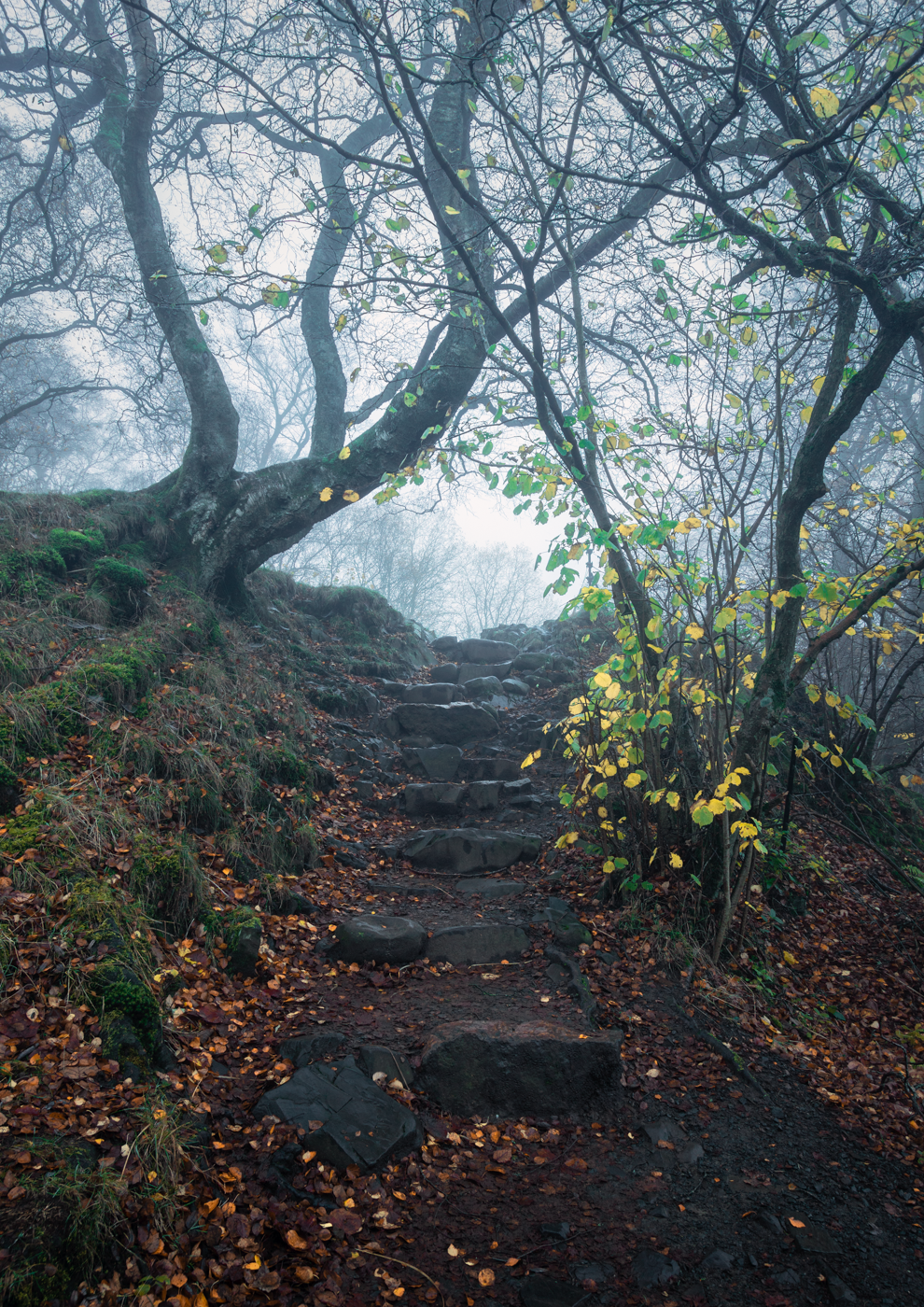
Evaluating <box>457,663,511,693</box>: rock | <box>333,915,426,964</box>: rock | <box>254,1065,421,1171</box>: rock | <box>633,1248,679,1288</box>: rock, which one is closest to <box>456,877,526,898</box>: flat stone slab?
<box>333,915,426,964</box>: rock

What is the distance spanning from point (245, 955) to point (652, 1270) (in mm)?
2119

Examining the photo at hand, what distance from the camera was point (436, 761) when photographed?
6605mm

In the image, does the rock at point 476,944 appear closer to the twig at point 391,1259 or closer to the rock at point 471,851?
the rock at point 471,851

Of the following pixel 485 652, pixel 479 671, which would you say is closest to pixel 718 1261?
pixel 479 671

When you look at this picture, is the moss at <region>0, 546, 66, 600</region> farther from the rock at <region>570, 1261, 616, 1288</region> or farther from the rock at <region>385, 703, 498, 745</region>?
the rock at <region>570, 1261, 616, 1288</region>

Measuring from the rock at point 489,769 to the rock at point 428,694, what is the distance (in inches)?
65.8

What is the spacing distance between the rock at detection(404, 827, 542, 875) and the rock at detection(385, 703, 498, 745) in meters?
2.53

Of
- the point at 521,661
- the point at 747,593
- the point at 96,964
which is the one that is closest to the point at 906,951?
the point at 747,593

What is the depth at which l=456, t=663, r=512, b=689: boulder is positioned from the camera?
9.90m

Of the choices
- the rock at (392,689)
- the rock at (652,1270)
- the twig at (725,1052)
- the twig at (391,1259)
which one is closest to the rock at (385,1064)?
the twig at (391,1259)

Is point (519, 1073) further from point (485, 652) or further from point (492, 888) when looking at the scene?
point (485, 652)

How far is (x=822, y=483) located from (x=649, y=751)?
1.83 metres

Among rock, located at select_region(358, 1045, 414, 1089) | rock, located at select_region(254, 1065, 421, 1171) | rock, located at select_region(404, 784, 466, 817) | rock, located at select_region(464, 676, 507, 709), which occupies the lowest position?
rock, located at select_region(254, 1065, 421, 1171)

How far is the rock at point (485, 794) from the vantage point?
5.91 metres
